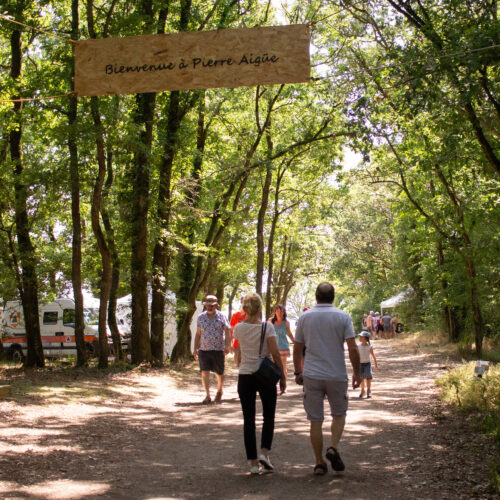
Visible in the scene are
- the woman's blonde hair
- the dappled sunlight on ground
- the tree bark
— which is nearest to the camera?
the dappled sunlight on ground

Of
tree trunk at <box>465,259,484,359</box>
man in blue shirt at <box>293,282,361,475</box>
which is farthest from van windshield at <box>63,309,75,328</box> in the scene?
man in blue shirt at <box>293,282,361,475</box>

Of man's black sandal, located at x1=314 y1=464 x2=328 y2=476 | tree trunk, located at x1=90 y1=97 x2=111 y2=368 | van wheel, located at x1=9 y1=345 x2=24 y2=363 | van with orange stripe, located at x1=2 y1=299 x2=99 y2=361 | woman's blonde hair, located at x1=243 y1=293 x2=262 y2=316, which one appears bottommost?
van wheel, located at x1=9 y1=345 x2=24 y2=363

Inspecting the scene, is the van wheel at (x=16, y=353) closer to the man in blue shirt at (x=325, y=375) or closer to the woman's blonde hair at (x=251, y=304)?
the woman's blonde hair at (x=251, y=304)

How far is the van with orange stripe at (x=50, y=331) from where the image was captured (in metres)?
25.3

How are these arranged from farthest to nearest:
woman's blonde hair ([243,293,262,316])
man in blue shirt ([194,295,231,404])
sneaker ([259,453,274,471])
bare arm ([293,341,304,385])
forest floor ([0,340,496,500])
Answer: man in blue shirt ([194,295,231,404])
woman's blonde hair ([243,293,262,316])
bare arm ([293,341,304,385])
sneaker ([259,453,274,471])
forest floor ([0,340,496,500])

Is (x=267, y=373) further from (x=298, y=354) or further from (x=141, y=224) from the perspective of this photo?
(x=141, y=224)

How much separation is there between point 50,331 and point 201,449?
19.8 m

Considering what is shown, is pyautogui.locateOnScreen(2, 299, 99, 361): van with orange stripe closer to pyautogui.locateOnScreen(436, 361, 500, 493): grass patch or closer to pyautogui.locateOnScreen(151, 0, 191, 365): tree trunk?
pyautogui.locateOnScreen(151, 0, 191, 365): tree trunk

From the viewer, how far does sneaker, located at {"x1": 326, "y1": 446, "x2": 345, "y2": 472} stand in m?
6.26

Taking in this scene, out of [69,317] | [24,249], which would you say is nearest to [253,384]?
[24,249]

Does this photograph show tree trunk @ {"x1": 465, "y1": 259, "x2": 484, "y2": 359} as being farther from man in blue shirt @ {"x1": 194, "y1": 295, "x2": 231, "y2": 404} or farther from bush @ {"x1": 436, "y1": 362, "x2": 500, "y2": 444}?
man in blue shirt @ {"x1": 194, "y1": 295, "x2": 231, "y2": 404}

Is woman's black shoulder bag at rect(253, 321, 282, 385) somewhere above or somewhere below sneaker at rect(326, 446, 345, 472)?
above

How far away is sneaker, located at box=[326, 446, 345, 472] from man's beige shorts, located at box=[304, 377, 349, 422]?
1.03 feet

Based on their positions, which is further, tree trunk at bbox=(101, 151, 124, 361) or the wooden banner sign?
tree trunk at bbox=(101, 151, 124, 361)
